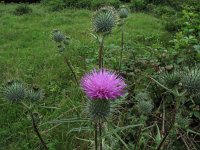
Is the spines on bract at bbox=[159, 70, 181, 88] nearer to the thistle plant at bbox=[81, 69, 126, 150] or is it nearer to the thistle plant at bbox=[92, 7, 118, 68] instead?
the thistle plant at bbox=[81, 69, 126, 150]

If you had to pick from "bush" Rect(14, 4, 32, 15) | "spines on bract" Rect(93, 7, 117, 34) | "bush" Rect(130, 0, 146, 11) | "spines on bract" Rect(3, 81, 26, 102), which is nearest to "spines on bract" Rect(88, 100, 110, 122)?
"spines on bract" Rect(3, 81, 26, 102)

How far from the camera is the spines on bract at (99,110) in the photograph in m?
2.48

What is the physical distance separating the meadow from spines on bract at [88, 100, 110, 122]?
10 centimetres

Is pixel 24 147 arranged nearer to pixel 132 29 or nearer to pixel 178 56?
pixel 178 56

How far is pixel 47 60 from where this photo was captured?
7.57 meters

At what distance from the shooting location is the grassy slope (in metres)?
4.78

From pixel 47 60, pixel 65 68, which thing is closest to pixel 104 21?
pixel 65 68

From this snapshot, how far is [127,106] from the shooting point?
15.8 ft

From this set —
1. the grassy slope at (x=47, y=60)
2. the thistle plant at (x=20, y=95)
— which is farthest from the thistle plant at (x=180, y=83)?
the grassy slope at (x=47, y=60)

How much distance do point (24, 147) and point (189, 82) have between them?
8.47 feet

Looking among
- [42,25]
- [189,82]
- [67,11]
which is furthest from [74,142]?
[67,11]

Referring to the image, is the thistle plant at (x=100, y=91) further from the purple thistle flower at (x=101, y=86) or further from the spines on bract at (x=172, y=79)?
the spines on bract at (x=172, y=79)

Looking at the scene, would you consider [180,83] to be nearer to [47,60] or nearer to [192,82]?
[192,82]

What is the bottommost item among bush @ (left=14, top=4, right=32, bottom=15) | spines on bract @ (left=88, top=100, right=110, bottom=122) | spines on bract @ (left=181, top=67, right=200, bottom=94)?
bush @ (left=14, top=4, right=32, bottom=15)
